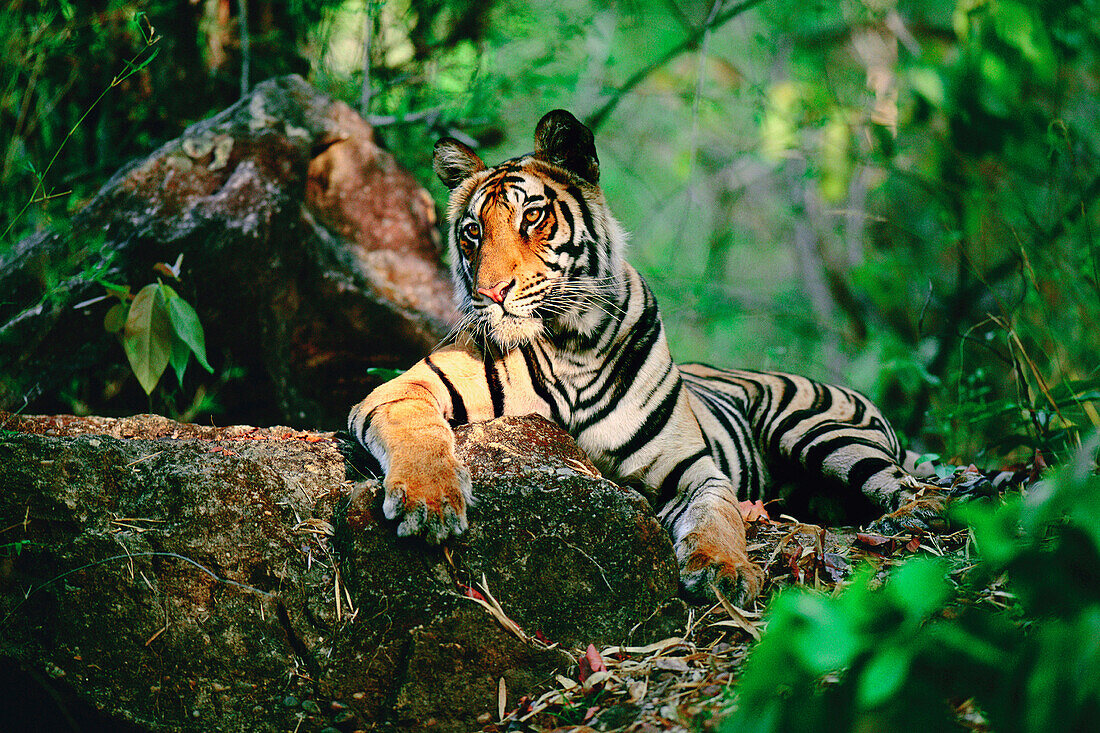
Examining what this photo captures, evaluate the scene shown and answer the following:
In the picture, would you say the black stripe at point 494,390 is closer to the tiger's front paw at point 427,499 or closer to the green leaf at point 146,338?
the tiger's front paw at point 427,499

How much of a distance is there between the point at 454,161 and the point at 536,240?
2.08 feet

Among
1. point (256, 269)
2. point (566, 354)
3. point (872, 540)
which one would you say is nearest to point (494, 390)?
point (566, 354)

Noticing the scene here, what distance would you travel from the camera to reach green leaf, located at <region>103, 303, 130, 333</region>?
3.11 meters

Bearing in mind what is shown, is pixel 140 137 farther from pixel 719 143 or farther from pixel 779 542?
pixel 719 143

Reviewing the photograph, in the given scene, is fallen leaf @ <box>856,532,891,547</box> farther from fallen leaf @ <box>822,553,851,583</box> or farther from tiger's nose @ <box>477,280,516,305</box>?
tiger's nose @ <box>477,280,516,305</box>

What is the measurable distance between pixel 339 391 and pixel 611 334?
195 centimetres

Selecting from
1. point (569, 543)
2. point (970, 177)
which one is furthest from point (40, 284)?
point (970, 177)

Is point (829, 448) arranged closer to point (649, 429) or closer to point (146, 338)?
point (649, 429)

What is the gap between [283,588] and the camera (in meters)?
2.03

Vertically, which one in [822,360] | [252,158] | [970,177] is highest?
[970,177]

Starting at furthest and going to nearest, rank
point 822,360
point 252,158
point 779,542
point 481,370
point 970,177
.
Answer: point 822,360, point 970,177, point 252,158, point 481,370, point 779,542

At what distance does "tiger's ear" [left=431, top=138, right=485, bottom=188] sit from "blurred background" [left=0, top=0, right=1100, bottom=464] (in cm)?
85

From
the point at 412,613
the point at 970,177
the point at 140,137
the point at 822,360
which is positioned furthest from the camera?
the point at 822,360

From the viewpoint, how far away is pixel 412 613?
195 centimetres
